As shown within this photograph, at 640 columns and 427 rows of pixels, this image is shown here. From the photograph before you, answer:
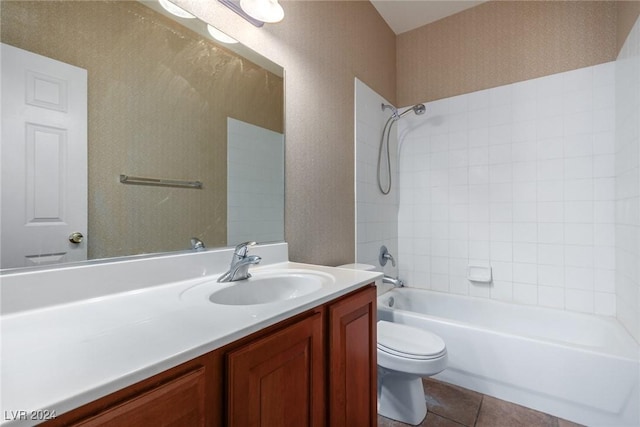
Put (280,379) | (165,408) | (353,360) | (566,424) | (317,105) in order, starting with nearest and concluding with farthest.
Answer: (165,408) < (280,379) < (353,360) < (566,424) < (317,105)

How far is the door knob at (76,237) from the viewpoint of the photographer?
2.71 feet

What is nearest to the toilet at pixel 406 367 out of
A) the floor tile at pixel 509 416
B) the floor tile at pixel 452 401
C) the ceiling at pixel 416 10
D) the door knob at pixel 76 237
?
the floor tile at pixel 452 401

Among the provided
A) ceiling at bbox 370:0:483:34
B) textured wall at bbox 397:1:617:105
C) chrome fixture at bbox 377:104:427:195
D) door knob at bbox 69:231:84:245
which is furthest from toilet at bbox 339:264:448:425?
ceiling at bbox 370:0:483:34

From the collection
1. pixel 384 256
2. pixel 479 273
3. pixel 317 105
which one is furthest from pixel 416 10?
pixel 479 273

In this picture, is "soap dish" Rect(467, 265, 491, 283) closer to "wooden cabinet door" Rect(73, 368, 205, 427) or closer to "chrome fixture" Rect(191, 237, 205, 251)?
"chrome fixture" Rect(191, 237, 205, 251)

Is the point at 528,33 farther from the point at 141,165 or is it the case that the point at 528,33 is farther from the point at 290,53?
the point at 141,165

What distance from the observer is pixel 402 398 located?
1569mm

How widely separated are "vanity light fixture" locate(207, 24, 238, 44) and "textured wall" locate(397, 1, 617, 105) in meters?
1.90

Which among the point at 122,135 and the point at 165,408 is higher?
the point at 122,135

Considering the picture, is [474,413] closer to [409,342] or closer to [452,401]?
[452,401]

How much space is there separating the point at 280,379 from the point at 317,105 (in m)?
1.48

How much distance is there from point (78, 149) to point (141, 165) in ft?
0.57

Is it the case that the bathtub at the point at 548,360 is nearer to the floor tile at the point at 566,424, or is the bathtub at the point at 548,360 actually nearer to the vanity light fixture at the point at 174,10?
the floor tile at the point at 566,424

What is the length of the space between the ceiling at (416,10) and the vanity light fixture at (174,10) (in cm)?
176
